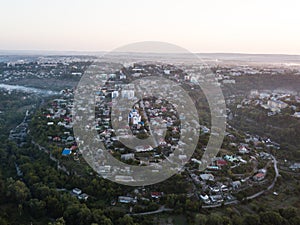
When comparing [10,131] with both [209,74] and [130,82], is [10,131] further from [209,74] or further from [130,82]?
[209,74]

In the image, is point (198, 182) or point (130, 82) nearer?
point (198, 182)

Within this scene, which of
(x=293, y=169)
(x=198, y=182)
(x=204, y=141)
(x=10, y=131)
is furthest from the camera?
(x=10, y=131)

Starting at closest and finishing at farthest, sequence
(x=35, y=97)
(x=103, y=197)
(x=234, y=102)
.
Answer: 1. (x=103, y=197)
2. (x=234, y=102)
3. (x=35, y=97)

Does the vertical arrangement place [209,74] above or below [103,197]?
above

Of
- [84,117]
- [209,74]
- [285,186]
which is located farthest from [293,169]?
[209,74]

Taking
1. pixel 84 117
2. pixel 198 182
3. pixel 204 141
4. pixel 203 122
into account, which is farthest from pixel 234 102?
pixel 198 182

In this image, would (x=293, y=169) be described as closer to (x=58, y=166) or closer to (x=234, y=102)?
(x=58, y=166)

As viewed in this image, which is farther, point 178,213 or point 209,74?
point 209,74

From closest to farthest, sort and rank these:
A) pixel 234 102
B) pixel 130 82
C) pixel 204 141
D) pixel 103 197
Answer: pixel 103 197, pixel 204 141, pixel 234 102, pixel 130 82

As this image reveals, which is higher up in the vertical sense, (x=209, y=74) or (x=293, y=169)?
(x=209, y=74)
